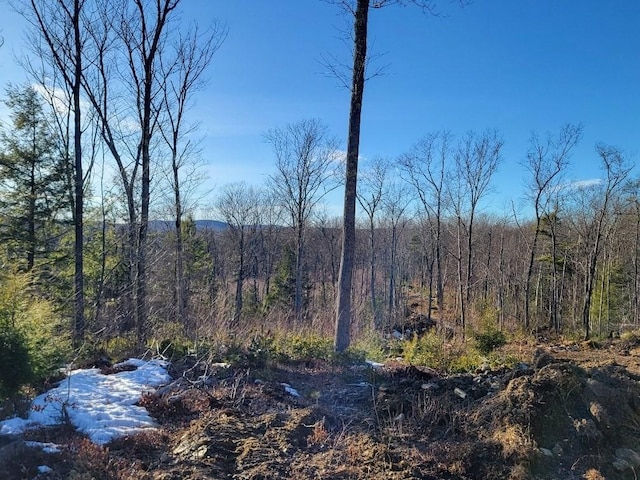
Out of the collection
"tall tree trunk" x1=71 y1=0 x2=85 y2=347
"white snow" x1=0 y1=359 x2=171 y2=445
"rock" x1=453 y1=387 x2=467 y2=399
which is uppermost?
"tall tree trunk" x1=71 y1=0 x2=85 y2=347

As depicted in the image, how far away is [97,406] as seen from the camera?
4637 mm

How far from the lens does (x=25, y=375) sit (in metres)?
4.41

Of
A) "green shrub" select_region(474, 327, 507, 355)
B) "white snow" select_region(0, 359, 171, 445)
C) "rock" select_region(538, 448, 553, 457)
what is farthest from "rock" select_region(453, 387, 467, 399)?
"green shrub" select_region(474, 327, 507, 355)

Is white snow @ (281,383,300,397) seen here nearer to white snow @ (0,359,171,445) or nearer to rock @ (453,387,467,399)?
white snow @ (0,359,171,445)

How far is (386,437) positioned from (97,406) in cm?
341

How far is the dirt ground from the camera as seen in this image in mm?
3340

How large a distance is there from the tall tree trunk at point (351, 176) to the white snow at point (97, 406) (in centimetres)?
357

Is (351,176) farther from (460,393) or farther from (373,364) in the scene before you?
(460,393)

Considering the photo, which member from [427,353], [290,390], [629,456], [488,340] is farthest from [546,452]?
[488,340]

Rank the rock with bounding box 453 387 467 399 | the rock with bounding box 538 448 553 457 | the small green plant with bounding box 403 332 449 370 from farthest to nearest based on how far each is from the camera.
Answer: the small green plant with bounding box 403 332 449 370, the rock with bounding box 453 387 467 399, the rock with bounding box 538 448 553 457

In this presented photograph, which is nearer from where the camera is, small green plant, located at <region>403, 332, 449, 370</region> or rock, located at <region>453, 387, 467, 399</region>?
rock, located at <region>453, 387, 467, 399</region>

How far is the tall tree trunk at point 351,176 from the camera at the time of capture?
784 centimetres

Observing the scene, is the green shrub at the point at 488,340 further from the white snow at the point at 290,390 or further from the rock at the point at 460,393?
the white snow at the point at 290,390

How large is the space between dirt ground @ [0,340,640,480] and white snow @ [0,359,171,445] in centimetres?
23
